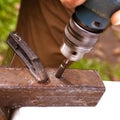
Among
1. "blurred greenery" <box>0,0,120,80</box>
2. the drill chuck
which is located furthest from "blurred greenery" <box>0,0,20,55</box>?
the drill chuck

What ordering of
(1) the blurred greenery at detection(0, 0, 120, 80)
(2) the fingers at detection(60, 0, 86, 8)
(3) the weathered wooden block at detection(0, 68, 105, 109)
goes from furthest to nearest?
1. (1) the blurred greenery at detection(0, 0, 120, 80)
2. (3) the weathered wooden block at detection(0, 68, 105, 109)
3. (2) the fingers at detection(60, 0, 86, 8)

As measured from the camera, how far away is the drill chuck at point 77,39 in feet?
4.14

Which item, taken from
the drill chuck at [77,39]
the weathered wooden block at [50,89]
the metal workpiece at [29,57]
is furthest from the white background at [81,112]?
the drill chuck at [77,39]

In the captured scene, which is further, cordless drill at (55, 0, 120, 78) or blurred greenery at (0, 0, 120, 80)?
blurred greenery at (0, 0, 120, 80)

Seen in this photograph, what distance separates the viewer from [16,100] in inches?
53.8

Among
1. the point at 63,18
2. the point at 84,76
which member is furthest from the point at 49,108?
the point at 63,18

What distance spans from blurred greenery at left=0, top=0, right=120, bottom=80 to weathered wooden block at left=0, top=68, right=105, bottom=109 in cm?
197

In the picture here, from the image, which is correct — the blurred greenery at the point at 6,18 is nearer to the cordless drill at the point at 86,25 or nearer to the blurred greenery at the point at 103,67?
the blurred greenery at the point at 103,67

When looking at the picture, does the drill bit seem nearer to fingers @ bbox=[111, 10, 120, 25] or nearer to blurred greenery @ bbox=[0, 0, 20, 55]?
fingers @ bbox=[111, 10, 120, 25]

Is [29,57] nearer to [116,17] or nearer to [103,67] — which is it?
[116,17]

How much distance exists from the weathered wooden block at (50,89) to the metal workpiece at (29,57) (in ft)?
0.07

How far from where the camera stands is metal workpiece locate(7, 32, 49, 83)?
4.50 feet

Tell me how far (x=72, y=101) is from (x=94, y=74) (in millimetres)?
148

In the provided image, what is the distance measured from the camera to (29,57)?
1.38 m
